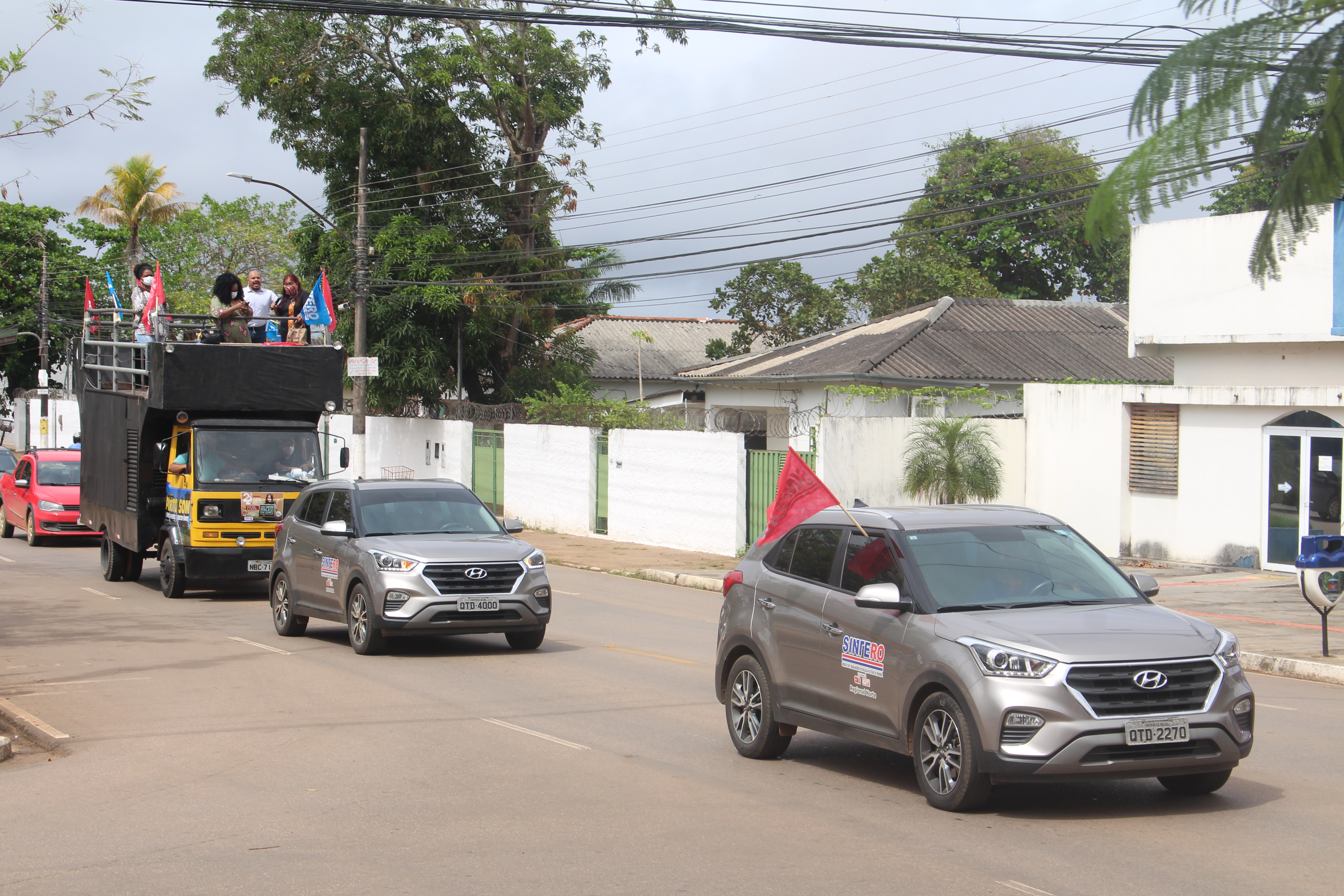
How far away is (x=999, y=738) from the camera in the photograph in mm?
6723

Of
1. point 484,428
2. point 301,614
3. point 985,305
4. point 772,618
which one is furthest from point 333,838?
point 985,305

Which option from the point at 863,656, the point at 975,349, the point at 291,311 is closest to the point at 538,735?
the point at 863,656

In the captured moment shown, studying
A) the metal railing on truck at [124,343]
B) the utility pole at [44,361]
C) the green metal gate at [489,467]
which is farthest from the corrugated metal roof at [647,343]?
the metal railing on truck at [124,343]

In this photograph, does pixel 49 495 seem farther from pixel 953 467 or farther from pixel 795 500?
pixel 795 500

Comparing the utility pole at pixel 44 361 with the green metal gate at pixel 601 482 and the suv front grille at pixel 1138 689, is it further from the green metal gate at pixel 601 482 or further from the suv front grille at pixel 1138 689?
the suv front grille at pixel 1138 689

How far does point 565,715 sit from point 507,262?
29461 mm

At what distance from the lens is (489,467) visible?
34.2m

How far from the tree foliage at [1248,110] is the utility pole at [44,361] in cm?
5517

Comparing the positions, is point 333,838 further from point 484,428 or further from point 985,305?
point 985,305

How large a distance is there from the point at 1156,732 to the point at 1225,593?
13418mm

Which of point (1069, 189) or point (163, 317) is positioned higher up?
point (1069, 189)

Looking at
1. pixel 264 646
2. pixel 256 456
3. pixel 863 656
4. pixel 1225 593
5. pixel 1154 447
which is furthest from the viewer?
pixel 1154 447

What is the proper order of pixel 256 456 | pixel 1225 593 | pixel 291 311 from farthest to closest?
pixel 291 311, pixel 1225 593, pixel 256 456

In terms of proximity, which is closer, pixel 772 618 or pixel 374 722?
pixel 772 618
